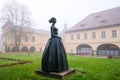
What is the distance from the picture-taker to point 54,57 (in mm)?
7324

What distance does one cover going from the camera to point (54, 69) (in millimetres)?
7254

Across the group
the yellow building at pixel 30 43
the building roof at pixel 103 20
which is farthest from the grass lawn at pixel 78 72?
the yellow building at pixel 30 43

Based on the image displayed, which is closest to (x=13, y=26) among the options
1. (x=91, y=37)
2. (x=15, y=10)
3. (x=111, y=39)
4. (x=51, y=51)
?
(x=15, y=10)

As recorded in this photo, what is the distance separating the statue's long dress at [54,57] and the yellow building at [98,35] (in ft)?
81.8

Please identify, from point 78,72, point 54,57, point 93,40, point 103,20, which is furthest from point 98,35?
point 54,57

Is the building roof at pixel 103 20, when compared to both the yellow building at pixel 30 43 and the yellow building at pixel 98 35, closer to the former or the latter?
the yellow building at pixel 98 35

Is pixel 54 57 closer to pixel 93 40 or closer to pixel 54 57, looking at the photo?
pixel 54 57

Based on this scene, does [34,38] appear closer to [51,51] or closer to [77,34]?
[77,34]

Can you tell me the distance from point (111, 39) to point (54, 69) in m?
26.2

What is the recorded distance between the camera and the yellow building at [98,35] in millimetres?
30094

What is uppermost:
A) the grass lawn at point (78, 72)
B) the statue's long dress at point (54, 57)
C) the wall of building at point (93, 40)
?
the wall of building at point (93, 40)

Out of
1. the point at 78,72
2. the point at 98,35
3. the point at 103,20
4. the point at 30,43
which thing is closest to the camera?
the point at 78,72

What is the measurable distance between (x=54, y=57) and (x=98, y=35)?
27527 millimetres

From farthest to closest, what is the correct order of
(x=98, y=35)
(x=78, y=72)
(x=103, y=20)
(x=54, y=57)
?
(x=98, y=35)
(x=103, y=20)
(x=78, y=72)
(x=54, y=57)
